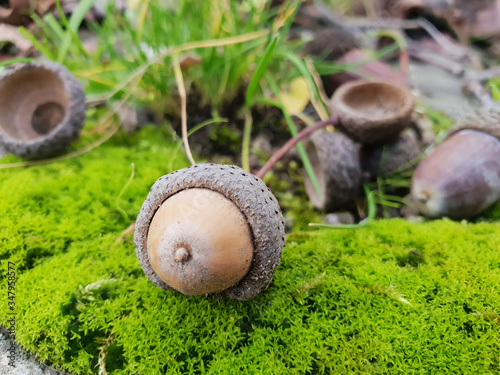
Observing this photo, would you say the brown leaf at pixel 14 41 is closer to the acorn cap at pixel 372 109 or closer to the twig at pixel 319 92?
the twig at pixel 319 92

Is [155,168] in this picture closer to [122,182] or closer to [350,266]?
[122,182]

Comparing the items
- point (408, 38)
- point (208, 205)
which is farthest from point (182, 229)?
point (408, 38)

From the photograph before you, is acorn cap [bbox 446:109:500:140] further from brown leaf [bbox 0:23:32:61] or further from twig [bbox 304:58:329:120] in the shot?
brown leaf [bbox 0:23:32:61]

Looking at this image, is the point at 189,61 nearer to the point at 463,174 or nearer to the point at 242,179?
the point at 242,179

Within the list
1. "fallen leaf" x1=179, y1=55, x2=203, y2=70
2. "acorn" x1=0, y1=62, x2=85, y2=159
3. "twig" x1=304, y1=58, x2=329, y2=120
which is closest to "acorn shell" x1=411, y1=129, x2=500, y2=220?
"twig" x1=304, y1=58, x2=329, y2=120

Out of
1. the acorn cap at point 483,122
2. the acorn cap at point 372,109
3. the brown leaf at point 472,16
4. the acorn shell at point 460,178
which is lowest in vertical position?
the brown leaf at point 472,16

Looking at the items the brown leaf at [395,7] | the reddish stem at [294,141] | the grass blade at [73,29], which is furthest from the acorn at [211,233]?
the brown leaf at [395,7]
